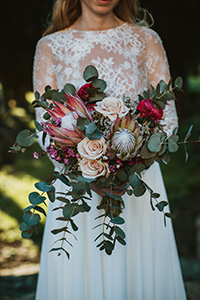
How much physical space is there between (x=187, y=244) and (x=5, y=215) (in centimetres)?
269

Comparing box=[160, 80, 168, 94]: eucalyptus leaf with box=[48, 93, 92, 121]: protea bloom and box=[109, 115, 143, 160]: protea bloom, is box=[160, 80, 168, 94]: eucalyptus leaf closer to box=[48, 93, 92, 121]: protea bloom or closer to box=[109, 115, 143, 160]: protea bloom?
box=[109, 115, 143, 160]: protea bloom

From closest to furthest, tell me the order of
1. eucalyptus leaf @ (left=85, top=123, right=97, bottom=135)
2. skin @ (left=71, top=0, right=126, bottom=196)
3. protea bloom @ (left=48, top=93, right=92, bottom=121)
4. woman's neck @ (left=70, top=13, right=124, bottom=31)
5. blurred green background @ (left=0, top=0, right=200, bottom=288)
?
eucalyptus leaf @ (left=85, top=123, right=97, bottom=135) → protea bloom @ (left=48, top=93, right=92, bottom=121) → skin @ (left=71, top=0, right=126, bottom=196) → woman's neck @ (left=70, top=13, right=124, bottom=31) → blurred green background @ (left=0, top=0, right=200, bottom=288)

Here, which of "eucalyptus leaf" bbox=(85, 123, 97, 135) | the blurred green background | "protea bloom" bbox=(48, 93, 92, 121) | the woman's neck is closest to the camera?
"eucalyptus leaf" bbox=(85, 123, 97, 135)

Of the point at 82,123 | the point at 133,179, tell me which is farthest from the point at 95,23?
the point at 133,179

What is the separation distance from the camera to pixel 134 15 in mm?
2625

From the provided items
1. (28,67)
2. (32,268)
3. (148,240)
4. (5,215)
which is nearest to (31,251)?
(32,268)

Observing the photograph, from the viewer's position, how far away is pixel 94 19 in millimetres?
2412

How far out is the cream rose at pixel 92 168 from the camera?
167cm

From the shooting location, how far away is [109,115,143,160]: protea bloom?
163cm

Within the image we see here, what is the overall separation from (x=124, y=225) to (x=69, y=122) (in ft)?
2.79

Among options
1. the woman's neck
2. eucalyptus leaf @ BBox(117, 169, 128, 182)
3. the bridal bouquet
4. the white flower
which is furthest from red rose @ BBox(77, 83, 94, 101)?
the woman's neck

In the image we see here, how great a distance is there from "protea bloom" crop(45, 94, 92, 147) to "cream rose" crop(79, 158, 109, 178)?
9 cm

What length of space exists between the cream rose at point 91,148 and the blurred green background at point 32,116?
116 inches

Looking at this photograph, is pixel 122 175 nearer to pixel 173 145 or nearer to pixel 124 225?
pixel 173 145
